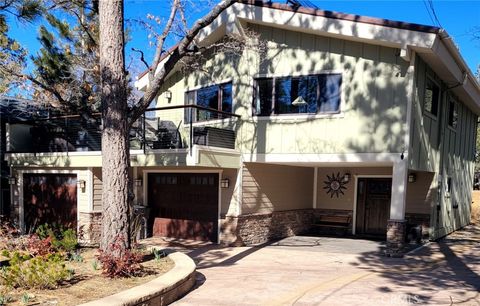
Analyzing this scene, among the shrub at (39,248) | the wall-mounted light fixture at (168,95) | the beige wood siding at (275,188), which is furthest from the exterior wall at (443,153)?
the shrub at (39,248)

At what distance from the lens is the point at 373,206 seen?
13297mm

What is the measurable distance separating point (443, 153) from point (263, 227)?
6.02 m

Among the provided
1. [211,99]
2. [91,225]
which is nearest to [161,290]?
[91,225]

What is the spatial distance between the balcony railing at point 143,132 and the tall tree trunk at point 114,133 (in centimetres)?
387

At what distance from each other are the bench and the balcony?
468 cm

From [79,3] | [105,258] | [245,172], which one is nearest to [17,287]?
[105,258]

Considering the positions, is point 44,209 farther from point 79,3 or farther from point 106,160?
point 106,160

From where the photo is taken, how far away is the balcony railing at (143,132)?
1095 cm

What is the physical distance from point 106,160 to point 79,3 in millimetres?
4241

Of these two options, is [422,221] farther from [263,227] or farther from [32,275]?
[32,275]

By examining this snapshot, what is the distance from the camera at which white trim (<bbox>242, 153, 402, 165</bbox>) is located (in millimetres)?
9562

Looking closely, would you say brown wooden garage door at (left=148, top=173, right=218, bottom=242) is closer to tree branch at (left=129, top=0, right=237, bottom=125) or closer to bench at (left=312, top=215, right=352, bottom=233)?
bench at (left=312, top=215, right=352, bottom=233)

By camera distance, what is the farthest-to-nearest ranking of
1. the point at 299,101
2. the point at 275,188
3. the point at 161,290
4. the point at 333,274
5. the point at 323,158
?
the point at 275,188 < the point at 299,101 < the point at 323,158 < the point at 333,274 < the point at 161,290

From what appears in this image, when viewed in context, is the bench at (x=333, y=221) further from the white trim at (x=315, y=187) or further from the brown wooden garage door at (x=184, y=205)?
the brown wooden garage door at (x=184, y=205)
